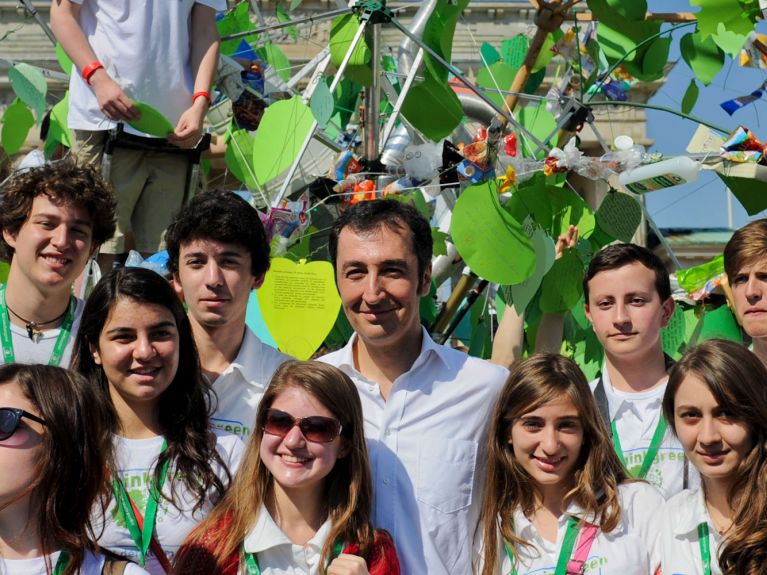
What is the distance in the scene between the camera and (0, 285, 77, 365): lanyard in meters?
3.82

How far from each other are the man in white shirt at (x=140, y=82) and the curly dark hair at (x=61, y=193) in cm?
73

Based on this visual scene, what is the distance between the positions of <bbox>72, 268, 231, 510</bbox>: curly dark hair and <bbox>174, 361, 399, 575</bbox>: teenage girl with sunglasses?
5.7 inches

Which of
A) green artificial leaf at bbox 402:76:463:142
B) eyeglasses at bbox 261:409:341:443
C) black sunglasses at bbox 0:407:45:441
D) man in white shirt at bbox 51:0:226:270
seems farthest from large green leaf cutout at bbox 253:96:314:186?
black sunglasses at bbox 0:407:45:441

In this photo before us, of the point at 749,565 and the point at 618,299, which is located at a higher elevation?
the point at 618,299

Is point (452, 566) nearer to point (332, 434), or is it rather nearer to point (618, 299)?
point (332, 434)

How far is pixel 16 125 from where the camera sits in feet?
18.6

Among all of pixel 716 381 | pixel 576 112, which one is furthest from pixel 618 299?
pixel 576 112

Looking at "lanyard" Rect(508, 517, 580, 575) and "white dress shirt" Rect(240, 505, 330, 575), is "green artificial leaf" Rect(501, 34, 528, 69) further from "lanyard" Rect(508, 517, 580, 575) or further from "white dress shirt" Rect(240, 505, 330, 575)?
"white dress shirt" Rect(240, 505, 330, 575)

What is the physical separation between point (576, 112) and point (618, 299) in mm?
1617

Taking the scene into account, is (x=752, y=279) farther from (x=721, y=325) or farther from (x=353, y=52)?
(x=353, y=52)

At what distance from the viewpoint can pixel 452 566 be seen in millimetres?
3564

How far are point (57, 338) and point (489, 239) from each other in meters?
1.77

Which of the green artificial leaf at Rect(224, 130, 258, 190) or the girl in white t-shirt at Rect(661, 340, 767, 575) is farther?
the green artificial leaf at Rect(224, 130, 258, 190)

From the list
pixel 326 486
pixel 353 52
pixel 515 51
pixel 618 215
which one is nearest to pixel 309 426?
pixel 326 486
